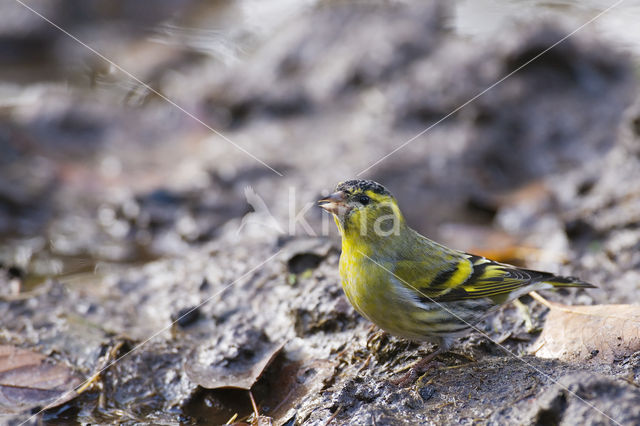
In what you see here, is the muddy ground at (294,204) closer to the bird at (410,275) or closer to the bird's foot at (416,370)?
the bird's foot at (416,370)

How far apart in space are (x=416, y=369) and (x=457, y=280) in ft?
2.58

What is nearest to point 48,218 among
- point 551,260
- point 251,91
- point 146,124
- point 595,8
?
→ point 146,124

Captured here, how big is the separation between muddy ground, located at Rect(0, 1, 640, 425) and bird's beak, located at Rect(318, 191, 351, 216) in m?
0.71

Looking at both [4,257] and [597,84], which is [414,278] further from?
[597,84]

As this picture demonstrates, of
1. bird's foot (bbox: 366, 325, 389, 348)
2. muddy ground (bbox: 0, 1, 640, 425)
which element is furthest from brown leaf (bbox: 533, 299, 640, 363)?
bird's foot (bbox: 366, 325, 389, 348)

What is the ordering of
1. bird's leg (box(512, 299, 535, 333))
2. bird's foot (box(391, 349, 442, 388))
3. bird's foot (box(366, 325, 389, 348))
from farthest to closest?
bird's leg (box(512, 299, 535, 333)), bird's foot (box(366, 325, 389, 348)), bird's foot (box(391, 349, 442, 388))

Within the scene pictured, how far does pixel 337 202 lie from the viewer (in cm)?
432

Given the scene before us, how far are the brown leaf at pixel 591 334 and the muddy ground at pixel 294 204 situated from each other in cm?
11

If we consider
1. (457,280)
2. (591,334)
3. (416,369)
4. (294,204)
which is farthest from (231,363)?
(294,204)

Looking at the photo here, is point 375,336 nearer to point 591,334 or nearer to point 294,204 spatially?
point 591,334

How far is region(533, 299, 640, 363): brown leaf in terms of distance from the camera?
12.4ft

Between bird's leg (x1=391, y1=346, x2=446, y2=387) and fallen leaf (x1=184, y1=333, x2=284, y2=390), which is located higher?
bird's leg (x1=391, y1=346, x2=446, y2=387)

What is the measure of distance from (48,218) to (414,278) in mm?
4544

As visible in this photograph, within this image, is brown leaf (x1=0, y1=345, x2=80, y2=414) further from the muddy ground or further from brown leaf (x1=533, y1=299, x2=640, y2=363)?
brown leaf (x1=533, y1=299, x2=640, y2=363)
